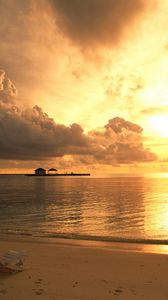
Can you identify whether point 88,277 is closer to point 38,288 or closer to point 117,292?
point 117,292

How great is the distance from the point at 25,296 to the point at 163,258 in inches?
368

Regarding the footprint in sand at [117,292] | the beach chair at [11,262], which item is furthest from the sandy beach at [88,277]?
the beach chair at [11,262]

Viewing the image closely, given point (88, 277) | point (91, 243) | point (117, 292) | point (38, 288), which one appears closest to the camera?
point (117, 292)

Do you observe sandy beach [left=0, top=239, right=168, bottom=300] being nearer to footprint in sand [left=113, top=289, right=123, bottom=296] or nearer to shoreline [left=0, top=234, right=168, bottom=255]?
footprint in sand [left=113, top=289, right=123, bottom=296]

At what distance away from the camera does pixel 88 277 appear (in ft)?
40.8

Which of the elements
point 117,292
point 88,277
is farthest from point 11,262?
point 117,292

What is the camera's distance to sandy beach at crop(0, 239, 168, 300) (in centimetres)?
1040

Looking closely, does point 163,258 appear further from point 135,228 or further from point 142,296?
point 135,228

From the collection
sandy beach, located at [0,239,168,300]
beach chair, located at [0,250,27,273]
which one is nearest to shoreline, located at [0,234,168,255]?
sandy beach, located at [0,239,168,300]

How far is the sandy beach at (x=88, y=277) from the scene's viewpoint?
34.1 ft

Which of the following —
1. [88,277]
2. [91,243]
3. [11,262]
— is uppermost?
[11,262]

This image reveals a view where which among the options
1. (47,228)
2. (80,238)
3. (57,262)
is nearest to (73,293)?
(57,262)

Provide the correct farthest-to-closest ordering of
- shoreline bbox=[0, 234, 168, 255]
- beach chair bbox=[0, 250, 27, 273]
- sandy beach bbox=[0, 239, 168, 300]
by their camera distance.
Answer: shoreline bbox=[0, 234, 168, 255] → beach chair bbox=[0, 250, 27, 273] → sandy beach bbox=[0, 239, 168, 300]

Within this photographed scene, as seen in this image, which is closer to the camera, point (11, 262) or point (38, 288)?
point (38, 288)
